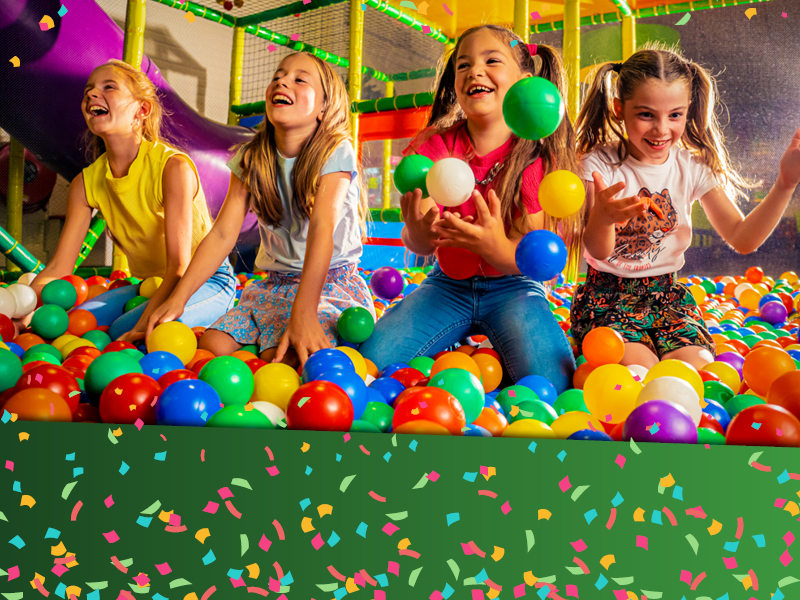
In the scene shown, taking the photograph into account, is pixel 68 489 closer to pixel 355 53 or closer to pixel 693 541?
pixel 693 541

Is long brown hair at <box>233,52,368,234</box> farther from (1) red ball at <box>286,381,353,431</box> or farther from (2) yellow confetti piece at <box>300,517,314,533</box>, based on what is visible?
(2) yellow confetti piece at <box>300,517,314,533</box>

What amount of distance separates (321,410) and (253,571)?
0.20m

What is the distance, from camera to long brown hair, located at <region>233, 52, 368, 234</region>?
4.29 ft

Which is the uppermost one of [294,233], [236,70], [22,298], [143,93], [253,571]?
[236,70]

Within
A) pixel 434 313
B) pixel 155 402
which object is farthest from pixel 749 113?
pixel 155 402

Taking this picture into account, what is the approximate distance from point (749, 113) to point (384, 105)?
2227 mm

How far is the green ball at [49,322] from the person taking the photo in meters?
1.43

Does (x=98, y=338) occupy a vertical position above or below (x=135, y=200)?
below

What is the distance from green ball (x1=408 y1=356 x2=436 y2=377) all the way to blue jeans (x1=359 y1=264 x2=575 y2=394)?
0.18 feet

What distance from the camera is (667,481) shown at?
51 cm

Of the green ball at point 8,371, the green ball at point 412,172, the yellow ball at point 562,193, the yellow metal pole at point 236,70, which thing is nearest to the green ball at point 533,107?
the yellow ball at point 562,193

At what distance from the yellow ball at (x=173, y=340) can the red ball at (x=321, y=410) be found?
21.8 inches

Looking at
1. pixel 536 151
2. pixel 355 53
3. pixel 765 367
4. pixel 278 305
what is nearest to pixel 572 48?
pixel 355 53

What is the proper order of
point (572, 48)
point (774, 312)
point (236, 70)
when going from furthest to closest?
point (236, 70), point (572, 48), point (774, 312)
